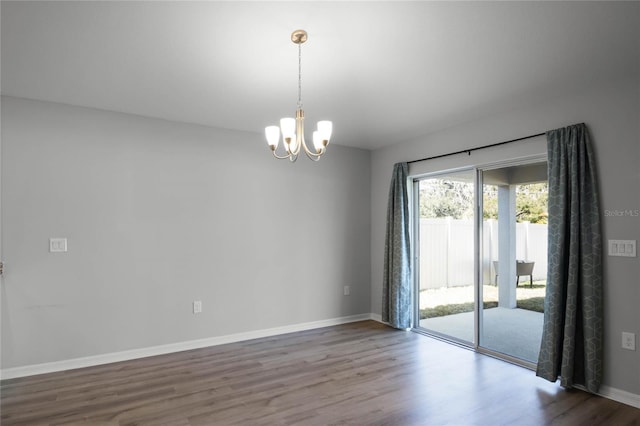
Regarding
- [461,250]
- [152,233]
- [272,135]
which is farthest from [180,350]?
[461,250]

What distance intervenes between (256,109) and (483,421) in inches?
130

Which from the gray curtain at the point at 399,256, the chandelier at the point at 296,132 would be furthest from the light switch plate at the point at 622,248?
the chandelier at the point at 296,132

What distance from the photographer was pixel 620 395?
9.32 ft

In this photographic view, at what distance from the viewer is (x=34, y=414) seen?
2666 mm

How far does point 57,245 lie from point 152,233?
840 mm

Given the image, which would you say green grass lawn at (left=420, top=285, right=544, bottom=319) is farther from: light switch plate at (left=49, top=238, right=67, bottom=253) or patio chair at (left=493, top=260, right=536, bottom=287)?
light switch plate at (left=49, top=238, right=67, bottom=253)

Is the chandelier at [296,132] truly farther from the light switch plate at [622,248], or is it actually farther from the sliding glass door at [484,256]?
the light switch plate at [622,248]

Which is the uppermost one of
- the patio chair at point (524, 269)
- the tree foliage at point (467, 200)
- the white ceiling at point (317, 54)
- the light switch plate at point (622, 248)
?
the white ceiling at point (317, 54)

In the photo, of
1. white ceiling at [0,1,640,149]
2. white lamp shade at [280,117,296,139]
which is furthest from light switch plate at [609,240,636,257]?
white lamp shade at [280,117,296,139]

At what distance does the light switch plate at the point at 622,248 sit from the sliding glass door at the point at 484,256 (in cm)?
59

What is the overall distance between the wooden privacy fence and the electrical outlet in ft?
2.56

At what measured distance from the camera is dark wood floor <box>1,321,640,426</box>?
8.57 ft

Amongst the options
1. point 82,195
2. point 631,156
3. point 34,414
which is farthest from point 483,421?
point 82,195

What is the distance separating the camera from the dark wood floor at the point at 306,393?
103 inches
